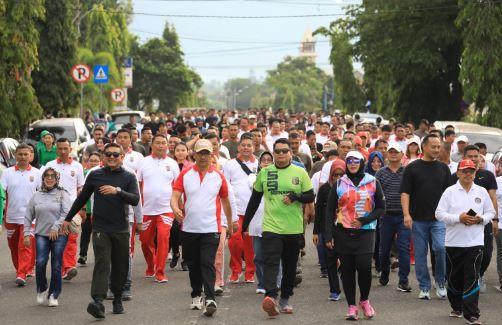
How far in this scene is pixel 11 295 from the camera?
13664 millimetres

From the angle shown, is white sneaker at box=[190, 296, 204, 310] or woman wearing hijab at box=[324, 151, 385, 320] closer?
woman wearing hijab at box=[324, 151, 385, 320]

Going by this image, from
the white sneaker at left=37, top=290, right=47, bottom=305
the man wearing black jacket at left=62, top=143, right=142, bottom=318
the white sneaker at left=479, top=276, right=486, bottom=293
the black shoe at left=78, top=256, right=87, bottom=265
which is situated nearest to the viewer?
the man wearing black jacket at left=62, top=143, right=142, bottom=318

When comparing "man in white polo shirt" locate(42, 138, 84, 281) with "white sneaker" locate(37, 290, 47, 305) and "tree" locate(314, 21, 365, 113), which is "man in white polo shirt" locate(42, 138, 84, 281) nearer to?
"white sneaker" locate(37, 290, 47, 305)

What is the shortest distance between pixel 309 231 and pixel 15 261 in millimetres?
7508

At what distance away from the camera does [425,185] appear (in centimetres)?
1330

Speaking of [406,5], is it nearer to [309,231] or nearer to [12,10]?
[12,10]

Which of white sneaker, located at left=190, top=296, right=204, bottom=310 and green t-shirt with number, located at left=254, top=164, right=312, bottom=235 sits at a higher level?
green t-shirt with number, located at left=254, top=164, right=312, bottom=235

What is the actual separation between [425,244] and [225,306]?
8.27ft

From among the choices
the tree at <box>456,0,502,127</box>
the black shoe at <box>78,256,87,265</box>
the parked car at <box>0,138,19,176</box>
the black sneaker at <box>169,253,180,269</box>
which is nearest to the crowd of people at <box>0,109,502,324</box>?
the black sneaker at <box>169,253,180,269</box>

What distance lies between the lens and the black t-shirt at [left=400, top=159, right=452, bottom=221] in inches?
523

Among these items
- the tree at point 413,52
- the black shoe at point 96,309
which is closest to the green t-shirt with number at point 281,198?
the black shoe at point 96,309

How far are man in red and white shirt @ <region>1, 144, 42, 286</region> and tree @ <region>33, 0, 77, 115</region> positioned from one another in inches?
1063

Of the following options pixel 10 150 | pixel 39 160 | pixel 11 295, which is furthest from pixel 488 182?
pixel 10 150

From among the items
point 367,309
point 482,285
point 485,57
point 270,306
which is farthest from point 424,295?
point 485,57
